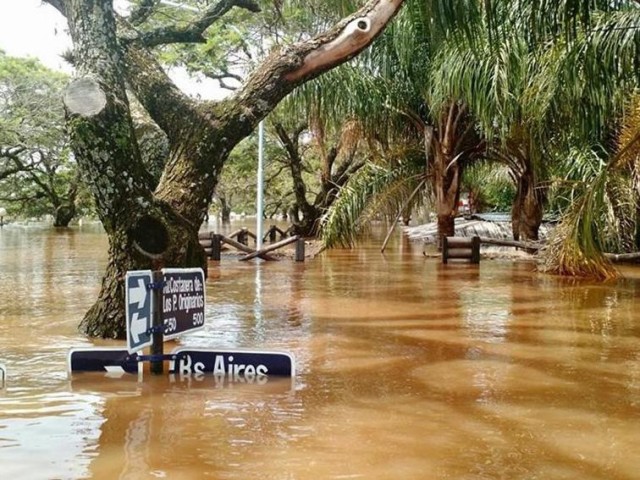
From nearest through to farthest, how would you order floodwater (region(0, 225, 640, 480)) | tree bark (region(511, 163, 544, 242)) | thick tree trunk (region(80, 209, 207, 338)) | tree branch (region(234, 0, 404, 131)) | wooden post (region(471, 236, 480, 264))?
floodwater (region(0, 225, 640, 480))
thick tree trunk (region(80, 209, 207, 338))
tree branch (region(234, 0, 404, 131))
wooden post (region(471, 236, 480, 264))
tree bark (region(511, 163, 544, 242))

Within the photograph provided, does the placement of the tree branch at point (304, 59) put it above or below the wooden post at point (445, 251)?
above

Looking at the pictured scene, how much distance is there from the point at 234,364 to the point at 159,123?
3.76m

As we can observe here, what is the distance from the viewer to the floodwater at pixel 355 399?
3811 mm

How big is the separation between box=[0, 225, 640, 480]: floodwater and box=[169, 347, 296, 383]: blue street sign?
0.14 m

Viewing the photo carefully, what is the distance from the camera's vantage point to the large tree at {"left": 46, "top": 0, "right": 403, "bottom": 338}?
7113mm

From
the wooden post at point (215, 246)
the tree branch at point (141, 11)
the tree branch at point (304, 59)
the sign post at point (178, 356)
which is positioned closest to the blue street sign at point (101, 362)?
the sign post at point (178, 356)

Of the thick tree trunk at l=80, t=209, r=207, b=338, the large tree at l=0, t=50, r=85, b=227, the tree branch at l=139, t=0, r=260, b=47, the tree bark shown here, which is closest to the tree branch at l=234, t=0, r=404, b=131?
the thick tree trunk at l=80, t=209, r=207, b=338

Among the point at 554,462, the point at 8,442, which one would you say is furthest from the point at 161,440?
the point at 554,462

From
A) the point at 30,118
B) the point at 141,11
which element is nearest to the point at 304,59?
the point at 141,11

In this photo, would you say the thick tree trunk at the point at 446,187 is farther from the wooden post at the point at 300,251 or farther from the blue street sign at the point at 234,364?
the blue street sign at the point at 234,364

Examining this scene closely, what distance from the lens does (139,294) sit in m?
5.28

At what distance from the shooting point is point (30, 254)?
19.3 m

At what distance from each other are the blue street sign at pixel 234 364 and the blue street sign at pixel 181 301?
0.22 meters

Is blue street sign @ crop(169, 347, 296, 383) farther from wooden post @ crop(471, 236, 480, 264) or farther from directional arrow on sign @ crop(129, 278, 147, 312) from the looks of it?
wooden post @ crop(471, 236, 480, 264)
